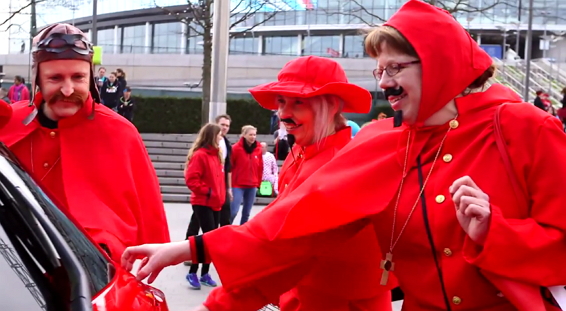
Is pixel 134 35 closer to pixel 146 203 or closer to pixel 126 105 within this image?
pixel 126 105

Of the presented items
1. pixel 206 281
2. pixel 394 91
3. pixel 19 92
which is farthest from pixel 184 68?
pixel 394 91

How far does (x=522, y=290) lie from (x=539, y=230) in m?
0.18

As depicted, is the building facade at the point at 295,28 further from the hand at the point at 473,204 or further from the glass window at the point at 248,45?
the hand at the point at 473,204

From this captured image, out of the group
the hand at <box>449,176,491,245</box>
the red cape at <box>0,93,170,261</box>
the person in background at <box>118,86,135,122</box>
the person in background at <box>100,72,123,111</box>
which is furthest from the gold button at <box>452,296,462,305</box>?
the person in background at <box>118,86,135,122</box>

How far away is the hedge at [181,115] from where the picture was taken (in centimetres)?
2488

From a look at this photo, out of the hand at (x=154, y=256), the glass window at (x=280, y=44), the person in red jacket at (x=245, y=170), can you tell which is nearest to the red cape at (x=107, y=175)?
the hand at (x=154, y=256)

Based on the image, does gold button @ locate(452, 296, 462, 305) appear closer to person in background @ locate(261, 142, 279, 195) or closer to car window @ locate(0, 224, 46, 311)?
car window @ locate(0, 224, 46, 311)

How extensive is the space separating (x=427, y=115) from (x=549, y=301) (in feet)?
2.28

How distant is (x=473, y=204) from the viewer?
234 centimetres

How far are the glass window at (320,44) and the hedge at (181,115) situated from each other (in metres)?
28.1

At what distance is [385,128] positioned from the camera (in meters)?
3.00

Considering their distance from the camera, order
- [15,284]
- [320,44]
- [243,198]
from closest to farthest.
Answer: [15,284] < [243,198] < [320,44]

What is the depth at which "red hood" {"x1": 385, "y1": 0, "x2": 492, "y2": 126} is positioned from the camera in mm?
2666

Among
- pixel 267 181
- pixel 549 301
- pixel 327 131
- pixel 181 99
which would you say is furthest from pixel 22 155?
pixel 181 99
